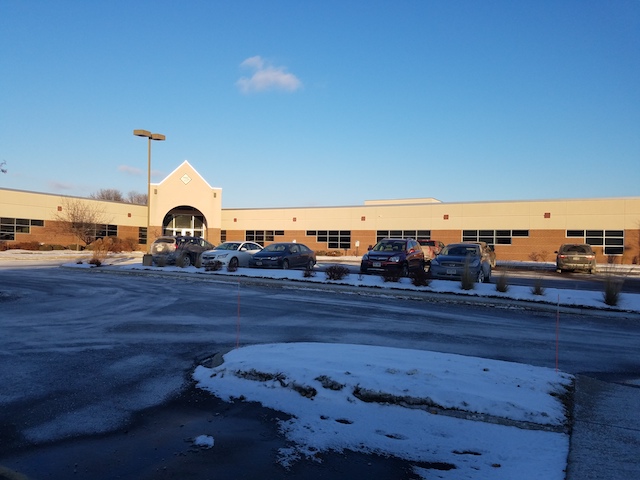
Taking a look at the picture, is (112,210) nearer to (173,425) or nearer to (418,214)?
(418,214)

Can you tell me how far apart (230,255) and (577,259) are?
60.4ft

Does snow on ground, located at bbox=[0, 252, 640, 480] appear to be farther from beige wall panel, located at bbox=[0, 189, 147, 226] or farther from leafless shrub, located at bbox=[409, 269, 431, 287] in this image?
beige wall panel, located at bbox=[0, 189, 147, 226]

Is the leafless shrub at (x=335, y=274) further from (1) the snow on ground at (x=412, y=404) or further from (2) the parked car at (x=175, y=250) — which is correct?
(1) the snow on ground at (x=412, y=404)

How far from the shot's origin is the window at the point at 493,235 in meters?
40.6

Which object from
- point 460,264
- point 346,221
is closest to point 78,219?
point 346,221

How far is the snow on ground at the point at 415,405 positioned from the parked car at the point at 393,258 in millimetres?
13064

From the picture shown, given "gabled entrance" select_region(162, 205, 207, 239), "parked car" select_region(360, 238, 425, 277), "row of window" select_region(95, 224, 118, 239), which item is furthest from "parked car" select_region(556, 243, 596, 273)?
"row of window" select_region(95, 224, 118, 239)

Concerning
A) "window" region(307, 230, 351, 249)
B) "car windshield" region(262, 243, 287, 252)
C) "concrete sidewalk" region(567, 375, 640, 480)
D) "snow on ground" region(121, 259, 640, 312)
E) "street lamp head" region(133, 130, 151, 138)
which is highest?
"street lamp head" region(133, 130, 151, 138)

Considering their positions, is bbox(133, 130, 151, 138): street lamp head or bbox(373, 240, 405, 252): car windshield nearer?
bbox(373, 240, 405, 252): car windshield

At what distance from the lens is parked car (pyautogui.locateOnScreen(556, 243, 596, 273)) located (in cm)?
2675

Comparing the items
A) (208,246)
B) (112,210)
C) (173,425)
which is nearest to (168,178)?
(112,210)

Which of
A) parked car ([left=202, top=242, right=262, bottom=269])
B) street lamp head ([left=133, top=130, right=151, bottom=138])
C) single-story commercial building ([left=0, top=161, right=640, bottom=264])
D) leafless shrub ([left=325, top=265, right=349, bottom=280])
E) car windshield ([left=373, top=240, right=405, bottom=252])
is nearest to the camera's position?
leafless shrub ([left=325, top=265, right=349, bottom=280])

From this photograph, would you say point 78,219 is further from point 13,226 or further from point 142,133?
point 142,133

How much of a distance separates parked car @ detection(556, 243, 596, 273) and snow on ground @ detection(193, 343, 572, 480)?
909 inches
